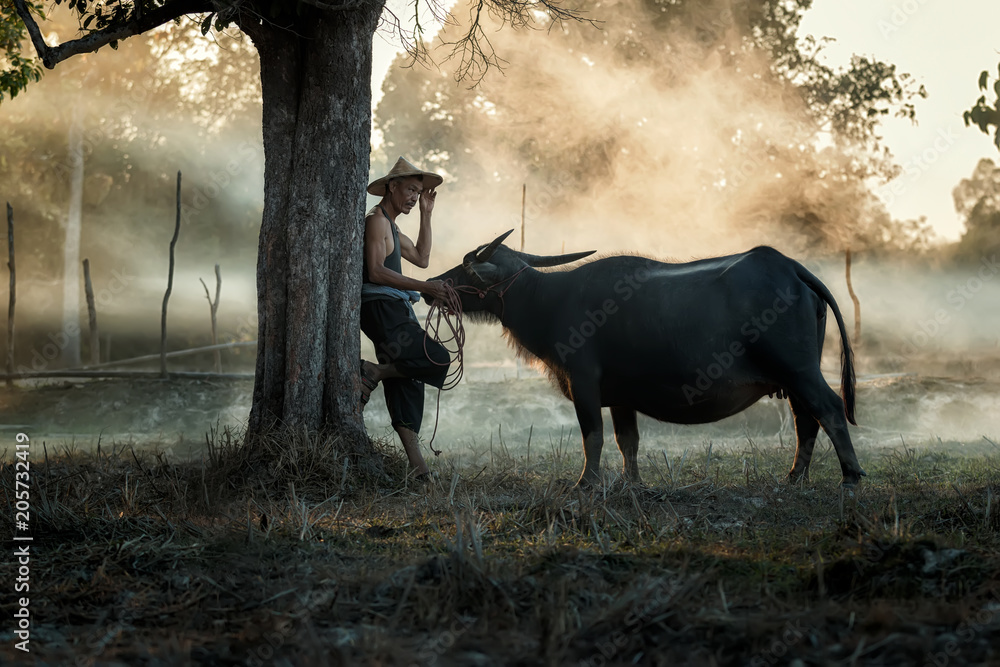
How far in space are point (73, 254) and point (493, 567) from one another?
19.4 meters

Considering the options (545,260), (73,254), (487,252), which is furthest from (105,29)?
(73,254)

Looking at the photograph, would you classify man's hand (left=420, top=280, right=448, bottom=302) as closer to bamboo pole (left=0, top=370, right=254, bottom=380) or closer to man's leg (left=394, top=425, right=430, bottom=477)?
man's leg (left=394, top=425, right=430, bottom=477)

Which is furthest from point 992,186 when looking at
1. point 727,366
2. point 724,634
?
point 724,634

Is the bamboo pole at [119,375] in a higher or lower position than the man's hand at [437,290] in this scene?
lower

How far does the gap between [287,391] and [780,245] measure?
14.3 metres

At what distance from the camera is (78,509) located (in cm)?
422

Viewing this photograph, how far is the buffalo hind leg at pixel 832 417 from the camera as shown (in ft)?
17.1

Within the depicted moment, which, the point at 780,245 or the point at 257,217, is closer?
the point at 780,245

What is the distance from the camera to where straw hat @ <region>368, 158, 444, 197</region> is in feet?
18.5

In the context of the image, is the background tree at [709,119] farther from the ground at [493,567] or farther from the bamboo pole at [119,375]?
the ground at [493,567]

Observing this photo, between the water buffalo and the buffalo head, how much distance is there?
18mm

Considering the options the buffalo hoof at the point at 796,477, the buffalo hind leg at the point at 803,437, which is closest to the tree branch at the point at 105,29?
the buffalo hind leg at the point at 803,437

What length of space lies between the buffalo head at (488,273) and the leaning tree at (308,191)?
889 mm

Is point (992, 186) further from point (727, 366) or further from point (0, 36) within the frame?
point (0, 36)
